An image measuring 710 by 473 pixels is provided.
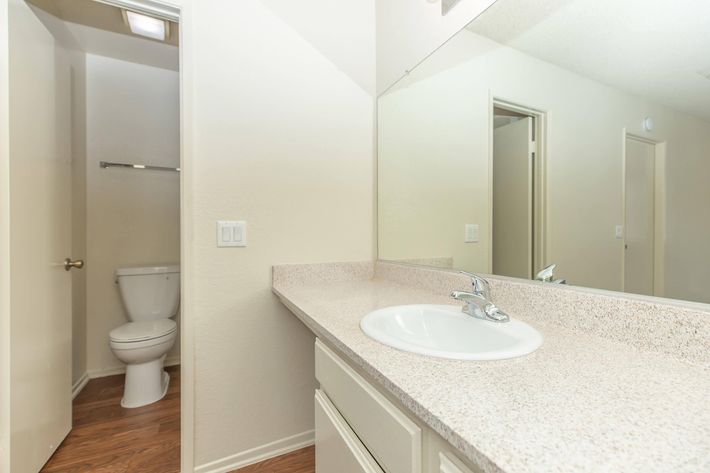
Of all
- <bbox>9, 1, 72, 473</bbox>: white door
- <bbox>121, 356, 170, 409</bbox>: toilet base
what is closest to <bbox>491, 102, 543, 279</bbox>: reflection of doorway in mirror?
<bbox>9, 1, 72, 473</bbox>: white door

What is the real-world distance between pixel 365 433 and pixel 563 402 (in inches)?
14.6

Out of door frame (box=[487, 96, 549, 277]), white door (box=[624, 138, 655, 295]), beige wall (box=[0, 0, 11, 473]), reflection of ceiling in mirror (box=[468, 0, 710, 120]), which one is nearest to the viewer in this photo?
reflection of ceiling in mirror (box=[468, 0, 710, 120])

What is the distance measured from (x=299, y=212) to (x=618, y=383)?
3.99 ft

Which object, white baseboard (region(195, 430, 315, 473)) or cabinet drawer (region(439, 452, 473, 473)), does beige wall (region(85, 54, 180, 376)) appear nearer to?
white baseboard (region(195, 430, 315, 473))

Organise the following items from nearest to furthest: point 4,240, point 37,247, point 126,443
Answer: point 4,240 → point 37,247 → point 126,443

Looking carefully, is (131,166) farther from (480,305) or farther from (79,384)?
(480,305)

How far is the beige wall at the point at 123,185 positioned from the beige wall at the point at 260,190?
4.30 ft

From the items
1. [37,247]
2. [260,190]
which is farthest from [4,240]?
[260,190]

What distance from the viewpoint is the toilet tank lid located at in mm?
2074

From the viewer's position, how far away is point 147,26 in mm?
1764

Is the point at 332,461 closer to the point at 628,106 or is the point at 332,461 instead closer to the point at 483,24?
the point at 628,106

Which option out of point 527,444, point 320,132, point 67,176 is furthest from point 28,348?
point 527,444

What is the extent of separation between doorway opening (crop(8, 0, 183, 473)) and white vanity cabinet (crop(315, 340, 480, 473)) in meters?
1.07

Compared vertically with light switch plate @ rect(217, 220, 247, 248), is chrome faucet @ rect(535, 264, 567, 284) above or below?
below
